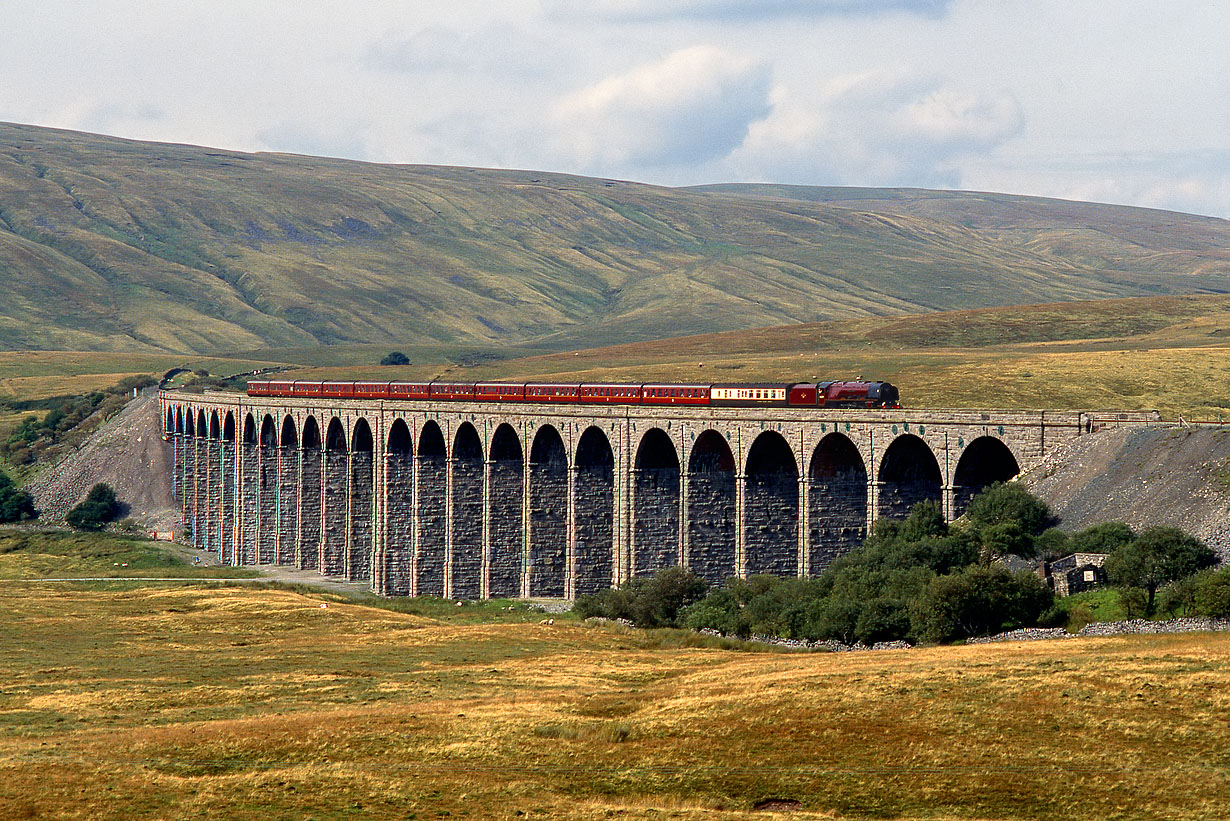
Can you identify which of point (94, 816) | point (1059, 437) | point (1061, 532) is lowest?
point (94, 816)

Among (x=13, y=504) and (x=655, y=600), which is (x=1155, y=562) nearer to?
(x=655, y=600)

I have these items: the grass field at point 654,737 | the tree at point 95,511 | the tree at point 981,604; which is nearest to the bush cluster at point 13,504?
the tree at point 95,511

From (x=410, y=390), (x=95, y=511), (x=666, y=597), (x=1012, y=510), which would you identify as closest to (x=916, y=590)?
(x=1012, y=510)

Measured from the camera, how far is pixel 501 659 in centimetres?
5538

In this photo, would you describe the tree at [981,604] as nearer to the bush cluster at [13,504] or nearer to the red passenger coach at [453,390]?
the red passenger coach at [453,390]

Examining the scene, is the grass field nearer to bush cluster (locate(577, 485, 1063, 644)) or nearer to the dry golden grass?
the dry golden grass

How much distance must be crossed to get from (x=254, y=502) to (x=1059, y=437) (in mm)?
71184

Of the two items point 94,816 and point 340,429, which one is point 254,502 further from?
point 94,816

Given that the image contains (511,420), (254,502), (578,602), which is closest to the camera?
(578,602)

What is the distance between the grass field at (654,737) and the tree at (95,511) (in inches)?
2995

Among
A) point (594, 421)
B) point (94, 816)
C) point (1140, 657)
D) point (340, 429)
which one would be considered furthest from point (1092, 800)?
point (340, 429)

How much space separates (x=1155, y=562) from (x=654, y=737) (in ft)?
66.4

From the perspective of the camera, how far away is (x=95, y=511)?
125688mm

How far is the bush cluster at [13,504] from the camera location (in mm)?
129125
